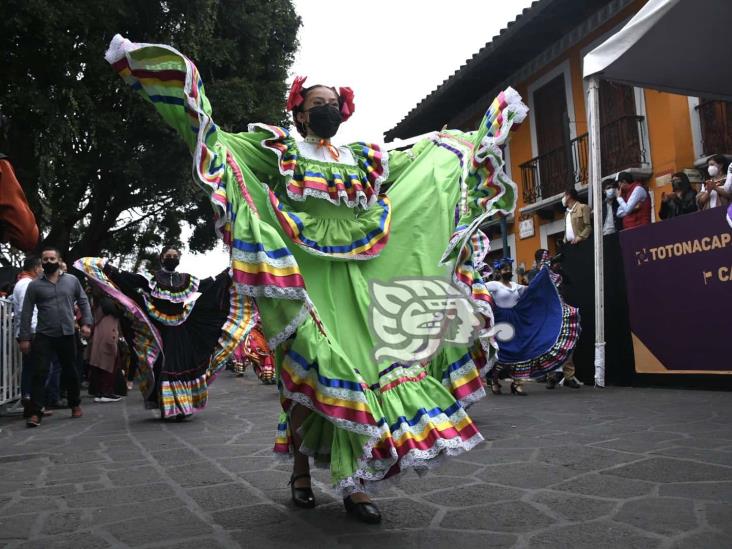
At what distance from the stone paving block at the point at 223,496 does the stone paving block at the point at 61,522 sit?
546mm

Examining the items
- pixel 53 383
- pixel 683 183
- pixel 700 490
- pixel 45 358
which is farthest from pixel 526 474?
pixel 53 383

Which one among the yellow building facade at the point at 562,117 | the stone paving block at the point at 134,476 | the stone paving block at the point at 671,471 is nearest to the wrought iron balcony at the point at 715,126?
the yellow building facade at the point at 562,117

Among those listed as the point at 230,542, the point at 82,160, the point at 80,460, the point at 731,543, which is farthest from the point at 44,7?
the point at 731,543

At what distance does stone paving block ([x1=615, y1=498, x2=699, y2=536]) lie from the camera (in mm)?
2787

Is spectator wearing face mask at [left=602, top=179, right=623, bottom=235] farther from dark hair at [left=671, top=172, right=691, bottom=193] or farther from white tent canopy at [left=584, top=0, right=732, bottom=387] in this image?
white tent canopy at [left=584, top=0, right=732, bottom=387]

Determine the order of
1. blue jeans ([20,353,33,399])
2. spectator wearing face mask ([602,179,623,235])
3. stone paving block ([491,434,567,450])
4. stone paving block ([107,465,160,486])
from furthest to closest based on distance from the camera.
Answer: spectator wearing face mask ([602,179,623,235])
blue jeans ([20,353,33,399])
stone paving block ([491,434,567,450])
stone paving block ([107,465,160,486])

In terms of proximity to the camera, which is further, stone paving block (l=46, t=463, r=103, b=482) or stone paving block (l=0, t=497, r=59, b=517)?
stone paving block (l=46, t=463, r=103, b=482)

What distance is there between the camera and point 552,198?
1609 cm

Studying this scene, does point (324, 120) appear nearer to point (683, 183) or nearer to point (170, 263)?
point (170, 263)

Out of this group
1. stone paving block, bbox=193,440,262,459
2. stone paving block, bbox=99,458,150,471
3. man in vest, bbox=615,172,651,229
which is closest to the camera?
stone paving block, bbox=99,458,150,471

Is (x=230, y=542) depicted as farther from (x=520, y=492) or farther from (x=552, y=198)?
(x=552, y=198)

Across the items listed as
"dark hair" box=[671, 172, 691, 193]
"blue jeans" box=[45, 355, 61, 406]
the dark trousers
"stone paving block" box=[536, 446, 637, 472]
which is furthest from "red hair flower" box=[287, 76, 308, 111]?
"dark hair" box=[671, 172, 691, 193]

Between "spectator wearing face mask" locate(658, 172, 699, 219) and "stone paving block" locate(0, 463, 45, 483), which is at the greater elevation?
"spectator wearing face mask" locate(658, 172, 699, 219)

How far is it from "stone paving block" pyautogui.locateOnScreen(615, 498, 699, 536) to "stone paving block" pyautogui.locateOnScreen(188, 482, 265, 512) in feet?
5.42
